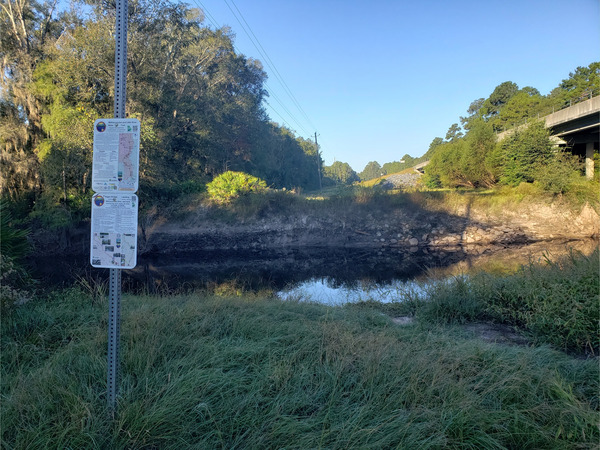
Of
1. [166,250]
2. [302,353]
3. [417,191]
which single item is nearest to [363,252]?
[417,191]

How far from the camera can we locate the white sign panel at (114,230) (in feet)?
8.84

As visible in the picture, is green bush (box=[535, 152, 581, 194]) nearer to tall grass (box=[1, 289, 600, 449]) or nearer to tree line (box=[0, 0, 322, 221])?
tall grass (box=[1, 289, 600, 449])

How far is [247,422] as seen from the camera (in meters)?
2.65

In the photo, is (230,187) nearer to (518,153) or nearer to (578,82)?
(518,153)

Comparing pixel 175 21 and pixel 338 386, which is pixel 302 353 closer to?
pixel 338 386

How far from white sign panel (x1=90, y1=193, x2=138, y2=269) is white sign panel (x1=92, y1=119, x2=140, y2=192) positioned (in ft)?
0.28

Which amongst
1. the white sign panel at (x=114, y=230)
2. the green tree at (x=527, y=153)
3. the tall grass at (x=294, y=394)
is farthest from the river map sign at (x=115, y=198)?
the green tree at (x=527, y=153)

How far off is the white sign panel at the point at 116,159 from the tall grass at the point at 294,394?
66.0 inches

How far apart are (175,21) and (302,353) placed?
25526 millimetres

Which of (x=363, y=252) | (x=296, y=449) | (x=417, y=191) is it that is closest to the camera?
(x=296, y=449)

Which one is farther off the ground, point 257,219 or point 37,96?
point 37,96

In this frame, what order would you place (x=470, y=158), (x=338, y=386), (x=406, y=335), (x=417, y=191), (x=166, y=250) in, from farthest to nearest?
1. (x=470, y=158)
2. (x=417, y=191)
3. (x=166, y=250)
4. (x=406, y=335)
5. (x=338, y=386)

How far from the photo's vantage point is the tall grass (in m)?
2.47

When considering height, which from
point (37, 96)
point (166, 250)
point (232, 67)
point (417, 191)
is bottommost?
point (166, 250)
